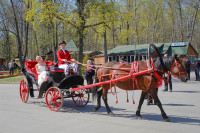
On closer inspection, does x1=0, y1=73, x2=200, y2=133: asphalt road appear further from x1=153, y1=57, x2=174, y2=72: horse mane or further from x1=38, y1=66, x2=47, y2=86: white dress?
x1=153, y1=57, x2=174, y2=72: horse mane

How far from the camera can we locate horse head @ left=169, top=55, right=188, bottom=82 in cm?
556

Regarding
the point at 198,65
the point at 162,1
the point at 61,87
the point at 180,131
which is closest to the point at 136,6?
the point at 162,1

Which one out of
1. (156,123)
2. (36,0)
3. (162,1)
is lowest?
(156,123)

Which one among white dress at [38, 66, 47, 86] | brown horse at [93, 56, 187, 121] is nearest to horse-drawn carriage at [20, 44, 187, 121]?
brown horse at [93, 56, 187, 121]

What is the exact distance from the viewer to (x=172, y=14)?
40156mm

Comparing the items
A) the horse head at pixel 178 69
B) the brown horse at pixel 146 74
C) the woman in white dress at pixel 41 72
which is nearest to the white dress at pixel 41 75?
the woman in white dress at pixel 41 72

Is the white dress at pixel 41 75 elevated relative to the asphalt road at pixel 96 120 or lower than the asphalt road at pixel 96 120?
elevated

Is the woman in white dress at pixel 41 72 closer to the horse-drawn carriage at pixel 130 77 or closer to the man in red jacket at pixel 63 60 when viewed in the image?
the horse-drawn carriage at pixel 130 77

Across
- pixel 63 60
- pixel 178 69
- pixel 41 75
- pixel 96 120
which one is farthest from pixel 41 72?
pixel 178 69

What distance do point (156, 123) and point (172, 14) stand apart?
38736 mm

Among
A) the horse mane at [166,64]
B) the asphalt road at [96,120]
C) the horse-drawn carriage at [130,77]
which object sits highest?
the horse mane at [166,64]

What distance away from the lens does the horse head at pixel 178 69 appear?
5.56 m

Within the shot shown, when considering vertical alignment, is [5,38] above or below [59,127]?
above

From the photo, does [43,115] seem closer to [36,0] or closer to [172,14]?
[36,0]
